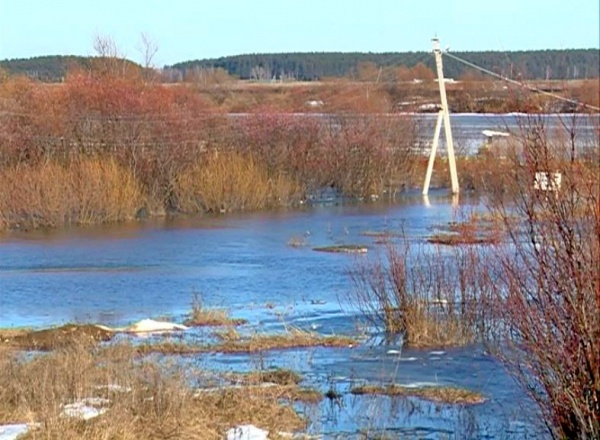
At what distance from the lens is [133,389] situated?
10156mm

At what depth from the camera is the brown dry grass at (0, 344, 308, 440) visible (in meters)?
8.83

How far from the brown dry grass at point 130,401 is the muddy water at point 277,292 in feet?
1.78

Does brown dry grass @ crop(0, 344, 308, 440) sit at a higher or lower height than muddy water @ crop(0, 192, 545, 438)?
higher

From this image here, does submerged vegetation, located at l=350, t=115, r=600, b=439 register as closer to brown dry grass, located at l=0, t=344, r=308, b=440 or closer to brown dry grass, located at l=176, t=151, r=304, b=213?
brown dry grass, located at l=0, t=344, r=308, b=440

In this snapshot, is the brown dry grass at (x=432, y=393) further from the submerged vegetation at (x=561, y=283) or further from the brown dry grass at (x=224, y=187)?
the brown dry grass at (x=224, y=187)

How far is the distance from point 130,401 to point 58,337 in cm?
562

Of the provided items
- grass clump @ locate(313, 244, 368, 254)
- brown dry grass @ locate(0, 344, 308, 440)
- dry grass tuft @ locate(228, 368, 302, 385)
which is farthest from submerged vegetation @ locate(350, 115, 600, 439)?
grass clump @ locate(313, 244, 368, 254)

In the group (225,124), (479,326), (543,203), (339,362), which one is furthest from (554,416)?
(225,124)

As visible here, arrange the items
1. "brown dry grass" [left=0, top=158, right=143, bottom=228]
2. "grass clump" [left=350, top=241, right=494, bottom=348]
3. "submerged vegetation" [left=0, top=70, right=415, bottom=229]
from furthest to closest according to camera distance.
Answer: "submerged vegetation" [left=0, top=70, right=415, bottom=229] < "brown dry grass" [left=0, top=158, right=143, bottom=228] < "grass clump" [left=350, top=241, right=494, bottom=348]

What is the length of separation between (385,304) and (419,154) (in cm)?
3368

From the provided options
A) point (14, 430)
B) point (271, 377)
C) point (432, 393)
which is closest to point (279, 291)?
point (271, 377)

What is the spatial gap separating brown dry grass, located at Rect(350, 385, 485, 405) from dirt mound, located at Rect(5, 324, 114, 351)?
144 inches

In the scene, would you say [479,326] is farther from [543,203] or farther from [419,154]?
[419,154]

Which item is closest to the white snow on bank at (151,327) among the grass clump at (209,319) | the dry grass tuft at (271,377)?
the grass clump at (209,319)
